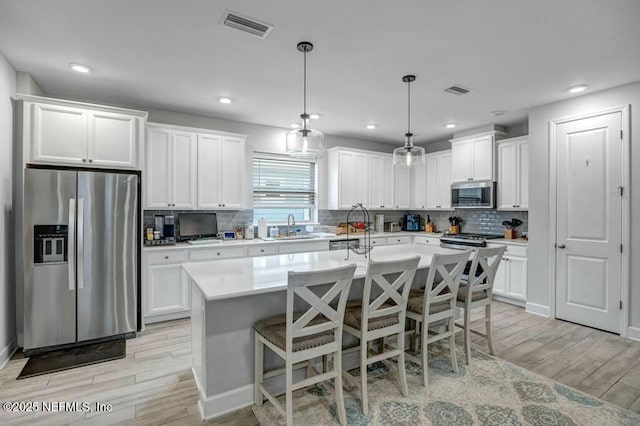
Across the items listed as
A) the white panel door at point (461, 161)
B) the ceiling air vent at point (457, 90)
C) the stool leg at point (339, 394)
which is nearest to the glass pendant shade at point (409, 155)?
the ceiling air vent at point (457, 90)

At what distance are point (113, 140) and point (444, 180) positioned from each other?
16.4ft

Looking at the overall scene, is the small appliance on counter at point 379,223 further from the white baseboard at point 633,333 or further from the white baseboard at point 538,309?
the white baseboard at point 633,333

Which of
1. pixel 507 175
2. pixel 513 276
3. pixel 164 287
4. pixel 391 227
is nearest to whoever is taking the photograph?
pixel 164 287

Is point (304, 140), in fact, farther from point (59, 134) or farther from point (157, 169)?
point (59, 134)

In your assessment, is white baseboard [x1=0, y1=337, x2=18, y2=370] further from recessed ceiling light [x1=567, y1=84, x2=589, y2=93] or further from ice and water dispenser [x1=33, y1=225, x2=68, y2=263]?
recessed ceiling light [x1=567, y1=84, x2=589, y2=93]

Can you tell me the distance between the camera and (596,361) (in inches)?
115

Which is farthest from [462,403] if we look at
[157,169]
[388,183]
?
[388,183]

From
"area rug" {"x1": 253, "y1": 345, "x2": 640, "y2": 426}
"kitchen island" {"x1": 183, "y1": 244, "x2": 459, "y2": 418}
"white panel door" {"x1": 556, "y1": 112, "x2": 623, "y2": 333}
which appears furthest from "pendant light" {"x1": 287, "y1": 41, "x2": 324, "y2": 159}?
"white panel door" {"x1": 556, "y1": 112, "x2": 623, "y2": 333}

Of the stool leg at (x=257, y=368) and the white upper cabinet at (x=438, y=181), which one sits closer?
the stool leg at (x=257, y=368)

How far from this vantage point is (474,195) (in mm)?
5172

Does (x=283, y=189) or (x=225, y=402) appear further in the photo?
(x=283, y=189)

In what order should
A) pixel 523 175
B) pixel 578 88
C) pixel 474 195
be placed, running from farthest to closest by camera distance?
pixel 474 195
pixel 523 175
pixel 578 88

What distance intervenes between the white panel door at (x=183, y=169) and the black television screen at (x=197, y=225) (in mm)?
252

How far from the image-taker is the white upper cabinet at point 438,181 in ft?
18.8
